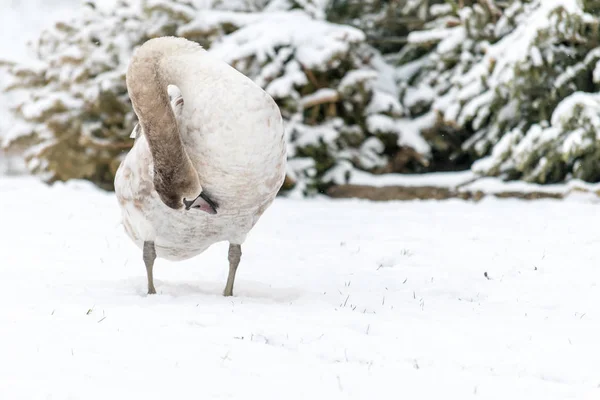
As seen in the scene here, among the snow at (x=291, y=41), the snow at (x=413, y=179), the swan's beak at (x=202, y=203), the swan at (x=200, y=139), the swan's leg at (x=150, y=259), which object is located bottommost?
the snow at (x=413, y=179)

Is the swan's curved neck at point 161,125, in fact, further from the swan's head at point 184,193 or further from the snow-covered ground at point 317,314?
the snow-covered ground at point 317,314

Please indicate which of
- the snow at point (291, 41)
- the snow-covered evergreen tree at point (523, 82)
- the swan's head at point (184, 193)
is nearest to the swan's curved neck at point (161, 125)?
the swan's head at point (184, 193)

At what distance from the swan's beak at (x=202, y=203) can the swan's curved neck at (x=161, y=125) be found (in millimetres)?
60

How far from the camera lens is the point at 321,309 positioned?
4633mm

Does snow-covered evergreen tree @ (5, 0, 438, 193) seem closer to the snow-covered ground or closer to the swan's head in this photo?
the snow-covered ground

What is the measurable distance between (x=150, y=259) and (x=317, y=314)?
4.69ft

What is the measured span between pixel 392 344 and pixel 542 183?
6.96 metres

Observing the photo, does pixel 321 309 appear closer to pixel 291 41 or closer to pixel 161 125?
pixel 161 125

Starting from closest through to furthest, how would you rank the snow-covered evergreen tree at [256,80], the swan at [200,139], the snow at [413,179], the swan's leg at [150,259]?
the swan at [200,139] → the swan's leg at [150,259] → the snow at [413,179] → the snow-covered evergreen tree at [256,80]

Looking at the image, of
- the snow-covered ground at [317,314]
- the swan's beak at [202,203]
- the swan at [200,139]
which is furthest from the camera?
the swan's beak at [202,203]

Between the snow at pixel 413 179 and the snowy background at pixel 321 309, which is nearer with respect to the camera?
the snowy background at pixel 321 309

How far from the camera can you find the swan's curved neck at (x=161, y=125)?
4.36 meters

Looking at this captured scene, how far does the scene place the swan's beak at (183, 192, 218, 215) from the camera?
454 cm

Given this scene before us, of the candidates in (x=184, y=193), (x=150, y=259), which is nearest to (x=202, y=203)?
(x=184, y=193)
